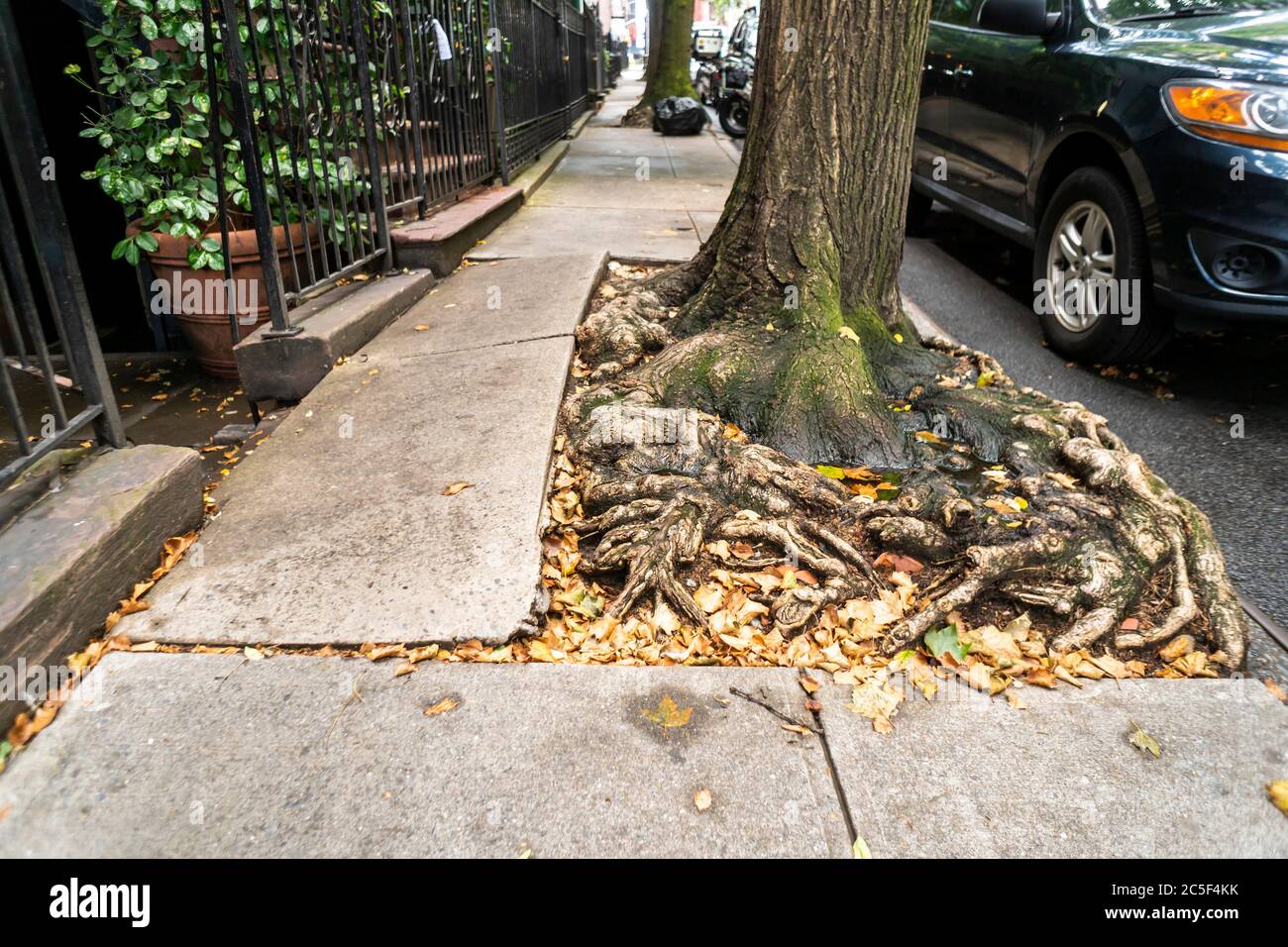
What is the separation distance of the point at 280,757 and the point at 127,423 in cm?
363

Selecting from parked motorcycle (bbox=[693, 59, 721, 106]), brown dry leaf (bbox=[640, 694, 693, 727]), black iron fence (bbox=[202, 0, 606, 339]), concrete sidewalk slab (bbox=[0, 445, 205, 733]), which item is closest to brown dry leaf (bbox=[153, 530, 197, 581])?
concrete sidewalk slab (bbox=[0, 445, 205, 733])

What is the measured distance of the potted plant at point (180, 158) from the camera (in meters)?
4.37

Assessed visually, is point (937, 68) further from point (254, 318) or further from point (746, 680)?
point (746, 680)

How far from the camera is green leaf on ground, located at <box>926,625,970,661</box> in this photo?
2.39 metres

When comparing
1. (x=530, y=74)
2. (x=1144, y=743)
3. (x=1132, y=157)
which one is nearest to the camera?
(x=1144, y=743)

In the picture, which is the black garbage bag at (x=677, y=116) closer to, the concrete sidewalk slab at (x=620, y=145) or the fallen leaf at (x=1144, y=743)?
the concrete sidewalk slab at (x=620, y=145)

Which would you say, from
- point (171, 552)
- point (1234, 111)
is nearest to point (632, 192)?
point (1234, 111)

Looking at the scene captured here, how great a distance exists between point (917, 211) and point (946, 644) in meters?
5.95

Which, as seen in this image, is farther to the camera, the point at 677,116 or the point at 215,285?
the point at 677,116

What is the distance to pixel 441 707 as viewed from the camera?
210cm

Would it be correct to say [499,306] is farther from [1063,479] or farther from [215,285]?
[1063,479]

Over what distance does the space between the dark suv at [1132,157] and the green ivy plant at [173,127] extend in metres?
3.93

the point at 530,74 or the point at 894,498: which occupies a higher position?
the point at 530,74

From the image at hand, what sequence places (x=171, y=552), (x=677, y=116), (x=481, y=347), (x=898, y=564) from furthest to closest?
(x=677, y=116)
(x=481, y=347)
(x=898, y=564)
(x=171, y=552)
